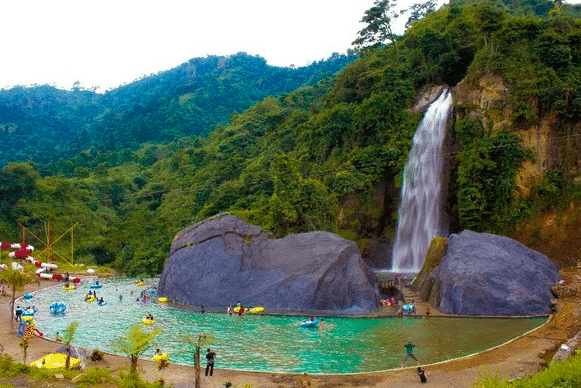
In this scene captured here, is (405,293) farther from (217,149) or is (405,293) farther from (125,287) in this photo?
(217,149)

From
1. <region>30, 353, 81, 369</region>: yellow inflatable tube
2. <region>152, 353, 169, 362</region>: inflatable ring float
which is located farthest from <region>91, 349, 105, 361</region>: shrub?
<region>152, 353, 169, 362</region>: inflatable ring float

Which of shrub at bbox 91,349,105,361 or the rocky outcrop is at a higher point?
the rocky outcrop

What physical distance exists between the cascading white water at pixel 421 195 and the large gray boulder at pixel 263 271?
12.8 metres

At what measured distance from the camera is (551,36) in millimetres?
47594

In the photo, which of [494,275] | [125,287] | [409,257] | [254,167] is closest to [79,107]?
[254,167]

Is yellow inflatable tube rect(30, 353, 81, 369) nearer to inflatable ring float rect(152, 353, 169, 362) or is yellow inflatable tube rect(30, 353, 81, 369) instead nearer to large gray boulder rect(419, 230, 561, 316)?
inflatable ring float rect(152, 353, 169, 362)

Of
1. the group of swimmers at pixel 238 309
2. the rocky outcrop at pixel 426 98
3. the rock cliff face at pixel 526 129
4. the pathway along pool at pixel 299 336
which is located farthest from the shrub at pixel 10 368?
the rocky outcrop at pixel 426 98

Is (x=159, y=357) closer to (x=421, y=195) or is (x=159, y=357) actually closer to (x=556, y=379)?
A: (x=556, y=379)

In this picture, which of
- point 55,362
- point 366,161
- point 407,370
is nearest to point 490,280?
point 407,370

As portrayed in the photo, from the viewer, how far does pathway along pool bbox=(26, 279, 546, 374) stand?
23.5 meters

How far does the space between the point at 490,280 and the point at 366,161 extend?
23.8 meters

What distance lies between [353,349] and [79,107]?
187 meters

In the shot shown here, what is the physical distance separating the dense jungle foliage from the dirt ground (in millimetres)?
21040

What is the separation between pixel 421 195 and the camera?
49.7 m
